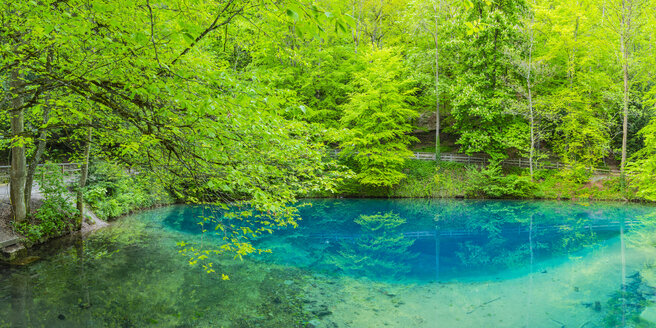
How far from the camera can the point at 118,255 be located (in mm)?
9844

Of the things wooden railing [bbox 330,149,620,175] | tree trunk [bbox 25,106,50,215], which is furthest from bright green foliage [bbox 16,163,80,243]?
wooden railing [bbox 330,149,620,175]

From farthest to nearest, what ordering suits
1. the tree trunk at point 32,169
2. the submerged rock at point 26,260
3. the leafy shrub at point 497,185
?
the leafy shrub at point 497,185, the tree trunk at point 32,169, the submerged rock at point 26,260

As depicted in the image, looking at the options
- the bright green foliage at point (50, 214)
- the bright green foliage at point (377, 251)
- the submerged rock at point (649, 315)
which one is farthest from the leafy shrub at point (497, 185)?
the bright green foliage at point (50, 214)

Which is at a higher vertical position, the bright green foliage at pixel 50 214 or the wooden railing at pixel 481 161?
the wooden railing at pixel 481 161

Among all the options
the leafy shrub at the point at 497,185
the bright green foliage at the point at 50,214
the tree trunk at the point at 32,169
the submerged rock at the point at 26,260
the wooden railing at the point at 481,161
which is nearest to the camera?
the submerged rock at the point at 26,260

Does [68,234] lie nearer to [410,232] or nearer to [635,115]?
[410,232]

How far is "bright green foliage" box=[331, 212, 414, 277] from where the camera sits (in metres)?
9.95

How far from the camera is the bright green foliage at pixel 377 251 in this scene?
995 centimetres

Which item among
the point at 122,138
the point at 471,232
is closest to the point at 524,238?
the point at 471,232

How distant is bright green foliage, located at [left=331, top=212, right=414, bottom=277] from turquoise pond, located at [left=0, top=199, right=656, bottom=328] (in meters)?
0.07

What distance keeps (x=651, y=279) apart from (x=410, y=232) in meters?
7.28

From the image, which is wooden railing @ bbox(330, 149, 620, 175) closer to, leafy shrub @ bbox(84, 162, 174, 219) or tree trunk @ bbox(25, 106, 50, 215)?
leafy shrub @ bbox(84, 162, 174, 219)

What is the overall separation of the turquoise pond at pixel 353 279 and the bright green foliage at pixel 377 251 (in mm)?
72

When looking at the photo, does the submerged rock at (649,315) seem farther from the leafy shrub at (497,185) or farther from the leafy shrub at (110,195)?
the leafy shrub at (497,185)
